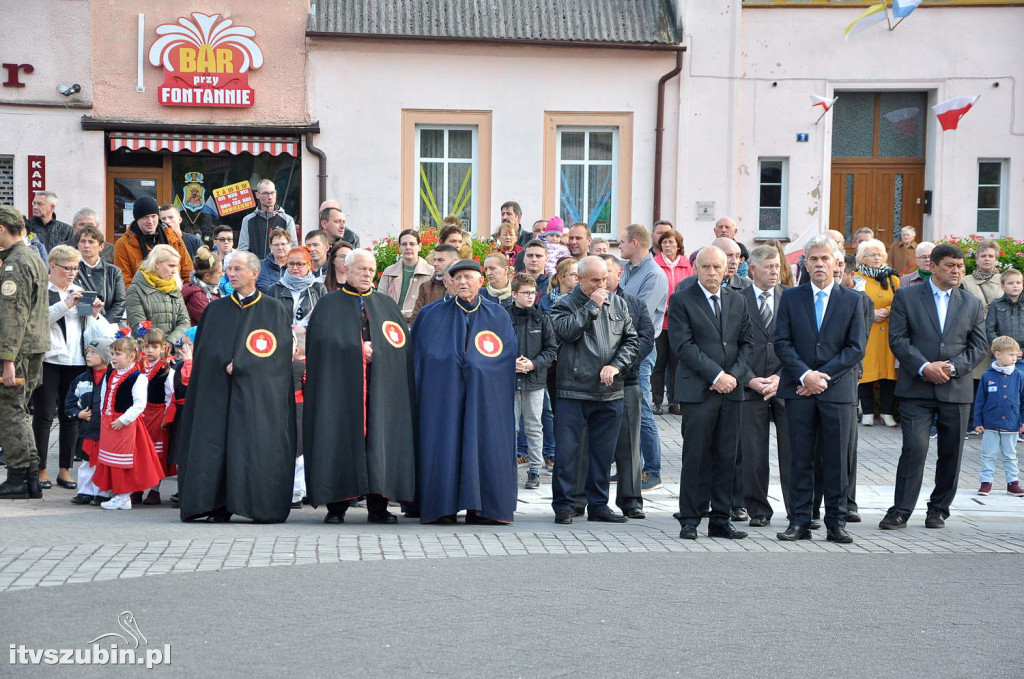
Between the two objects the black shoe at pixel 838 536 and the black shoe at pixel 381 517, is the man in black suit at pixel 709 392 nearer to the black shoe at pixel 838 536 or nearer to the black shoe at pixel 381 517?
the black shoe at pixel 838 536

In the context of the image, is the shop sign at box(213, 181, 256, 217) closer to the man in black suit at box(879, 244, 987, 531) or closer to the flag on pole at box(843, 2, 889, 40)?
the flag on pole at box(843, 2, 889, 40)

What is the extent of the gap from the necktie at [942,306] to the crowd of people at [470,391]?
11 millimetres

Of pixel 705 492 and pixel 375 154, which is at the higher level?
pixel 375 154

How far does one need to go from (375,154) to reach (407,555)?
12.9m

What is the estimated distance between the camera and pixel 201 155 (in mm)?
19656

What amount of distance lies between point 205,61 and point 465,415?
463 inches

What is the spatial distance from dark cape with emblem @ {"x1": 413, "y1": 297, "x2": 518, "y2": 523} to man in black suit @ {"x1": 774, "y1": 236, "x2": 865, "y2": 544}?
1.99 meters

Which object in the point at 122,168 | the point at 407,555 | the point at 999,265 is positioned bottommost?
the point at 407,555

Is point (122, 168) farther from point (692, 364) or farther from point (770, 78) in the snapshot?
point (692, 364)

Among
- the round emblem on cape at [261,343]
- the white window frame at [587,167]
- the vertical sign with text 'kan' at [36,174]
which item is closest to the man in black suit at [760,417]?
the round emblem on cape at [261,343]

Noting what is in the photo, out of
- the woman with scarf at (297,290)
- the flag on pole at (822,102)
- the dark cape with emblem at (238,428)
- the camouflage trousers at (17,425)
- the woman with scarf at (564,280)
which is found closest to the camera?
the dark cape with emblem at (238,428)

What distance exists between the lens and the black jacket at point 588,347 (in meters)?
9.26

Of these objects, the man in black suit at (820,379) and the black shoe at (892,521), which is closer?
the man in black suit at (820,379)

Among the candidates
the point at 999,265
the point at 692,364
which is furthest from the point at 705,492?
the point at 999,265
